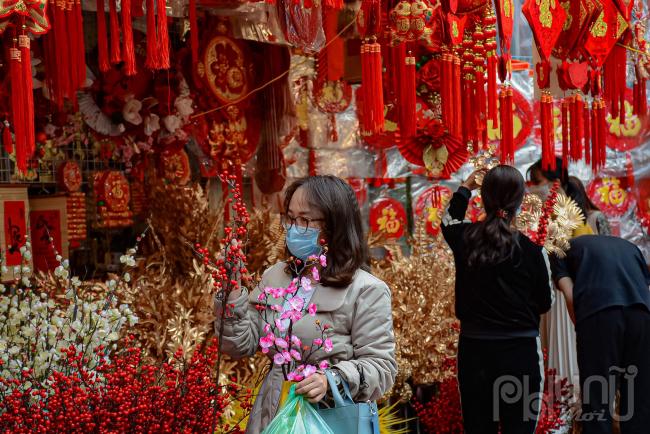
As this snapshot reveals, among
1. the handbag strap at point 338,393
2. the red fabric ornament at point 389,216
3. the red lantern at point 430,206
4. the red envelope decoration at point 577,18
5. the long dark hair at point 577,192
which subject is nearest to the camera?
the handbag strap at point 338,393

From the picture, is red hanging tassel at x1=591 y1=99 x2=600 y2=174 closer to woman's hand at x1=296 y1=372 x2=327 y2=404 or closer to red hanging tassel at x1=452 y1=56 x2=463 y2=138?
red hanging tassel at x1=452 y1=56 x2=463 y2=138

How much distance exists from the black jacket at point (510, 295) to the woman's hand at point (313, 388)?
1.21 metres

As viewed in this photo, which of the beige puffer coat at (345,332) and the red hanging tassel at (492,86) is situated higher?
the red hanging tassel at (492,86)

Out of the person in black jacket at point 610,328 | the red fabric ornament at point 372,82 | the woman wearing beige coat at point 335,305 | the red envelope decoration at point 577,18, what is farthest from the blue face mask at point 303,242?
the red envelope decoration at point 577,18

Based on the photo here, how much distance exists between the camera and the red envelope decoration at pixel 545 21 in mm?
3144

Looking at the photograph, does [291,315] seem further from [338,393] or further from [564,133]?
[564,133]

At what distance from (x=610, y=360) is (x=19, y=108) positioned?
7.35 feet

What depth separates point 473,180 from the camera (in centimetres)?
314

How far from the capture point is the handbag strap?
172cm

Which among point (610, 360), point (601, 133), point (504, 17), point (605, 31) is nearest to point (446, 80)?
point (504, 17)

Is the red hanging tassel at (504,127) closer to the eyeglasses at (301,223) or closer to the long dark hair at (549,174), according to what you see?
the long dark hair at (549,174)

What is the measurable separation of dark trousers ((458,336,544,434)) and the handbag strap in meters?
1.13

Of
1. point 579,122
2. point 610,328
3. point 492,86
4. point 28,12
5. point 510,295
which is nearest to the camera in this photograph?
point 28,12

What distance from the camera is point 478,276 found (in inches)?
110
